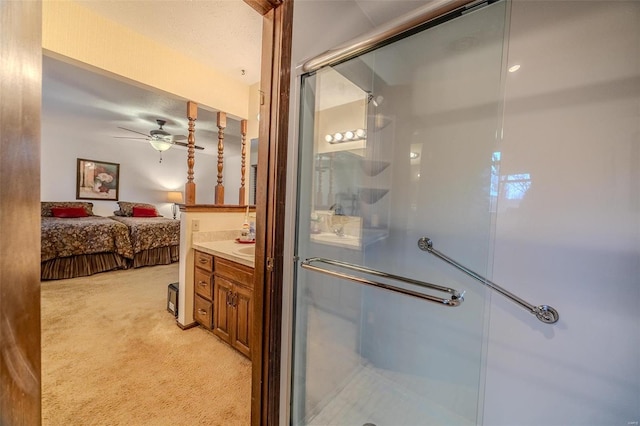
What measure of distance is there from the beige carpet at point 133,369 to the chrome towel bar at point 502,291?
Answer: 1.50 metres

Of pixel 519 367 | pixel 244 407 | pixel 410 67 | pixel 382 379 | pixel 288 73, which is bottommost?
pixel 244 407

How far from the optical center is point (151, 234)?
4410 millimetres

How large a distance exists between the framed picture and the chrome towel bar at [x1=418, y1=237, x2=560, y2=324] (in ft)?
23.0

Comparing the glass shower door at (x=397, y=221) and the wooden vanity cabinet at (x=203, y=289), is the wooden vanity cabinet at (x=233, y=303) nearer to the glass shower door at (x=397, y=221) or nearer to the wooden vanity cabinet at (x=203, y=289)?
the wooden vanity cabinet at (x=203, y=289)

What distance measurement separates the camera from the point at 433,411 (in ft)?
4.80

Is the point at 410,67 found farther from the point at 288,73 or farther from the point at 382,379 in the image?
the point at 382,379

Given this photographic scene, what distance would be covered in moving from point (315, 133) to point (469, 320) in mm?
1415

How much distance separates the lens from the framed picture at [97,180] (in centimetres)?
536

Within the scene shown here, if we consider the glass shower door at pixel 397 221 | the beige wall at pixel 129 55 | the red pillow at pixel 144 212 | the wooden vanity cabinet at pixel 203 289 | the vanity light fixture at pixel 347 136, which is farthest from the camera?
the red pillow at pixel 144 212

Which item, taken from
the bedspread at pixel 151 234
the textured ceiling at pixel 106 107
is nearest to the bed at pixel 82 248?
the bedspread at pixel 151 234

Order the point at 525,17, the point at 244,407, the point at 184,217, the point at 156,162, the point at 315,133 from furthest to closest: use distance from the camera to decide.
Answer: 1. the point at 156,162
2. the point at 184,217
3. the point at 244,407
4. the point at 315,133
5. the point at 525,17

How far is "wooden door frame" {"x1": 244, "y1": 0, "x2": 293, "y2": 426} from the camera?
1.08 metres

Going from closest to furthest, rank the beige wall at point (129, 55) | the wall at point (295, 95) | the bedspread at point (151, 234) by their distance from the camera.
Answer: the wall at point (295, 95) < the beige wall at point (129, 55) < the bedspread at point (151, 234)

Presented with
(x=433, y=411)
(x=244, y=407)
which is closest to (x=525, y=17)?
(x=433, y=411)
